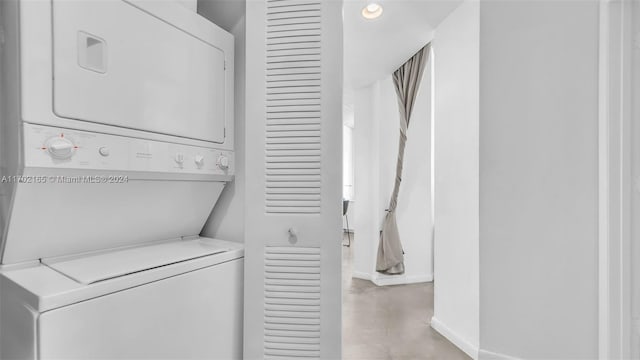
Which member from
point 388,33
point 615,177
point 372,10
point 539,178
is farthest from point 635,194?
point 388,33

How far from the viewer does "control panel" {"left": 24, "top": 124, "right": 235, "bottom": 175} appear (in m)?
0.85

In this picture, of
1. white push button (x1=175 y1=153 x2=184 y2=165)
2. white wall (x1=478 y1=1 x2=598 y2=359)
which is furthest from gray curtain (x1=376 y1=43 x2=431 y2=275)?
white push button (x1=175 y1=153 x2=184 y2=165)

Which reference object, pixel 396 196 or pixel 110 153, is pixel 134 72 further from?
pixel 396 196

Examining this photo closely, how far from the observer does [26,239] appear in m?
0.92

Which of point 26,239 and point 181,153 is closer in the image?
point 26,239

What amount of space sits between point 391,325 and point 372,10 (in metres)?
2.60

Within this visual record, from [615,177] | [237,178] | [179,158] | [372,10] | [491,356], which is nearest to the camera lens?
[179,158]

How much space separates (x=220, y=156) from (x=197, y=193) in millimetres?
204

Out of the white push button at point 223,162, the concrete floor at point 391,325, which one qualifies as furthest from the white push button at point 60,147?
the concrete floor at point 391,325

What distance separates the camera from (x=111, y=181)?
105 centimetres

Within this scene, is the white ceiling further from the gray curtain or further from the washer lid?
the washer lid

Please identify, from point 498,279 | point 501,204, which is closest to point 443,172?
point 501,204

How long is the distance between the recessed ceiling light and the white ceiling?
0.05 m

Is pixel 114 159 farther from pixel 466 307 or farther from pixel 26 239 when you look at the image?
pixel 466 307
